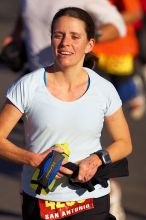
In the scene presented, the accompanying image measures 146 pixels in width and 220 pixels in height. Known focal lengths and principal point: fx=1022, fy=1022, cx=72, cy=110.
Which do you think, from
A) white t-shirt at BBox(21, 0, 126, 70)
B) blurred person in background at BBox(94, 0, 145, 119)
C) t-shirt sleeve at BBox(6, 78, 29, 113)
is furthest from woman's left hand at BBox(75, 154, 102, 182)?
blurred person in background at BBox(94, 0, 145, 119)

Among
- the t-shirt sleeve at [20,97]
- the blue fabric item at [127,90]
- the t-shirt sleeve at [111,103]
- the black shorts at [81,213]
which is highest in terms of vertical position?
the t-shirt sleeve at [20,97]

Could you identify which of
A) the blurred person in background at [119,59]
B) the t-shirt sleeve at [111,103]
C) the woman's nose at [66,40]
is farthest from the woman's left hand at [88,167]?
the blurred person in background at [119,59]

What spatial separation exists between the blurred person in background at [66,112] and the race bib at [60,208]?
0.02 metres

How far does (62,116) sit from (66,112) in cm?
3

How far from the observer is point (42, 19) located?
23.1ft

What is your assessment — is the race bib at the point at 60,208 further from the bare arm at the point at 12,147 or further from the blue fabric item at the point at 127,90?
the blue fabric item at the point at 127,90

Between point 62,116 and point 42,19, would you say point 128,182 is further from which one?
point 62,116

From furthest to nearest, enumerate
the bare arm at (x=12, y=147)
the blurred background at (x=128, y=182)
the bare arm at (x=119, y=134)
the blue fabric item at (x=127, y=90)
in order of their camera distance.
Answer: the blue fabric item at (x=127, y=90) → the blurred background at (x=128, y=182) → the bare arm at (x=119, y=134) → the bare arm at (x=12, y=147)

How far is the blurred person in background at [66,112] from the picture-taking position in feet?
15.9

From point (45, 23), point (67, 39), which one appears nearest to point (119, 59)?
point (45, 23)

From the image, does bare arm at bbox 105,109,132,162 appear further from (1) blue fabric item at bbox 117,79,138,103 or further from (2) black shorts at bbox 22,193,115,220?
(1) blue fabric item at bbox 117,79,138,103

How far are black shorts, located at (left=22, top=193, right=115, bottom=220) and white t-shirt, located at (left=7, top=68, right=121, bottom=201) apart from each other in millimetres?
62

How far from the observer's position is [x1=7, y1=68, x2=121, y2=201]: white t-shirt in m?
4.86

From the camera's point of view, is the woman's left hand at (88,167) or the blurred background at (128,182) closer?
the woman's left hand at (88,167)
